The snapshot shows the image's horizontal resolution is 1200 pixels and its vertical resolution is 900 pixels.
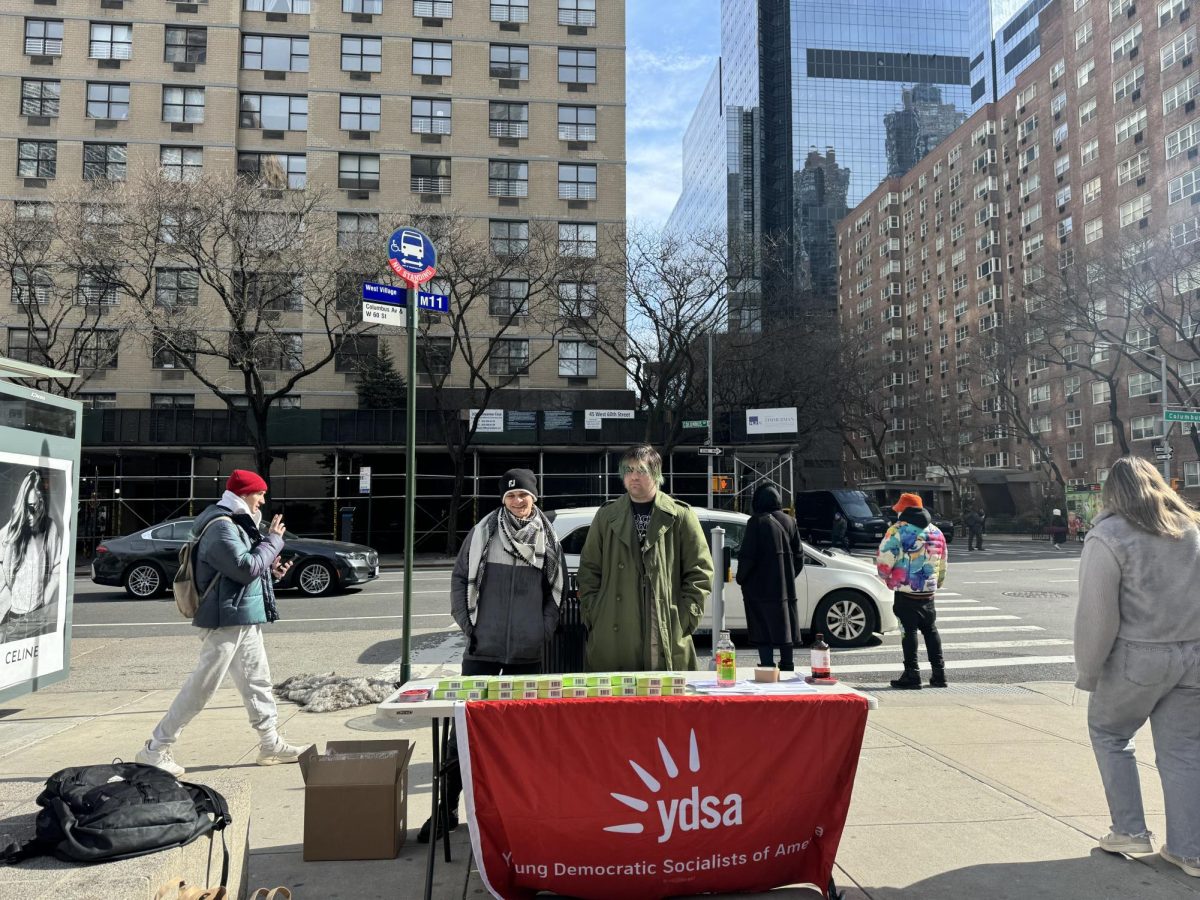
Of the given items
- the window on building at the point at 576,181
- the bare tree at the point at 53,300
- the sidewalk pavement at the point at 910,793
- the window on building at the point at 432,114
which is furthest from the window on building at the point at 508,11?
the sidewalk pavement at the point at 910,793

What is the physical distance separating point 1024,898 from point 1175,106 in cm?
5976

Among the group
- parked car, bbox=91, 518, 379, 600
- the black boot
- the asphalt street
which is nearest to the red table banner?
the black boot

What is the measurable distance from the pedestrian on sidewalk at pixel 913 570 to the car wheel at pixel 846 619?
243cm

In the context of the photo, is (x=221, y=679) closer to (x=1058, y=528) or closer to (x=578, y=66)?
(x=1058, y=528)

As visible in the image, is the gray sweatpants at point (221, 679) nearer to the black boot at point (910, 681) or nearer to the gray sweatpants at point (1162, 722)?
the gray sweatpants at point (1162, 722)

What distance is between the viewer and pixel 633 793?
10.6 feet

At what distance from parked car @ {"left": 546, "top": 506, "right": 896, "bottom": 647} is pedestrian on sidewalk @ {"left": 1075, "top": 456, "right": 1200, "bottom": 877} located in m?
6.36

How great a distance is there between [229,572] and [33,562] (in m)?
2.81

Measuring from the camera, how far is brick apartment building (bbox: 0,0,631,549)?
36219mm

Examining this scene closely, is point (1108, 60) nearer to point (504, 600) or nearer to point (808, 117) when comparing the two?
point (808, 117)

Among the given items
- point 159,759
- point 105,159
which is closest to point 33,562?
point 159,759

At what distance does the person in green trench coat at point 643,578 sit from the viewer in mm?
4461

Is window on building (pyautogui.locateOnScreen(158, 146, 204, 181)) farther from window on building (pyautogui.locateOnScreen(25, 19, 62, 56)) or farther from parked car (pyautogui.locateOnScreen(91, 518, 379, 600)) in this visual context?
parked car (pyautogui.locateOnScreen(91, 518, 379, 600))

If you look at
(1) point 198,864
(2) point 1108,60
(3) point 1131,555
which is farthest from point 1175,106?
(1) point 198,864
